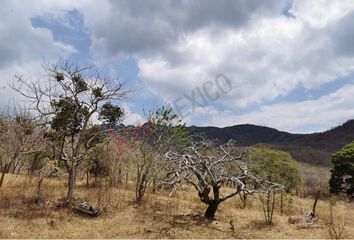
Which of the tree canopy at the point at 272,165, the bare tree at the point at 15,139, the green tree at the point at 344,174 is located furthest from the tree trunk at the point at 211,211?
the green tree at the point at 344,174

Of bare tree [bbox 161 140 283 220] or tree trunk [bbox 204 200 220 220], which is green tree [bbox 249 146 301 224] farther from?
tree trunk [bbox 204 200 220 220]

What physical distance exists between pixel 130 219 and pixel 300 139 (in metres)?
137

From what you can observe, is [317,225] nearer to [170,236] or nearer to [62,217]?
[170,236]

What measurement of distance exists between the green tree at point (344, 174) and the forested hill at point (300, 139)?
3578cm

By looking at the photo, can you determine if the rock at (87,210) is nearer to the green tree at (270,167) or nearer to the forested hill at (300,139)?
the green tree at (270,167)

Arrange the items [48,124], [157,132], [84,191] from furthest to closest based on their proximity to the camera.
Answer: [157,132] < [84,191] < [48,124]

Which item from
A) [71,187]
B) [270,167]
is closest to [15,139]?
[71,187]

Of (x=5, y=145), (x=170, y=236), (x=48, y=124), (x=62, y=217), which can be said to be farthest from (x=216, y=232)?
(x=5, y=145)

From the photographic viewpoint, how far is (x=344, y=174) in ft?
110

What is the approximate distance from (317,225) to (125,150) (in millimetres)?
11704

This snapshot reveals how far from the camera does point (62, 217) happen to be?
15.2 m

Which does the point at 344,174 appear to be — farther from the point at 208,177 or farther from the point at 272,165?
the point at 208,177

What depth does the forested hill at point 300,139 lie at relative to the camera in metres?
75.3

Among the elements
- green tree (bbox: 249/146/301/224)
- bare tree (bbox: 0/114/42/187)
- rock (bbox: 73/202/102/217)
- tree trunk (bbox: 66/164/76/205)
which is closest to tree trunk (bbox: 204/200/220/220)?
green tree (bbox: 249/146/301/224)
